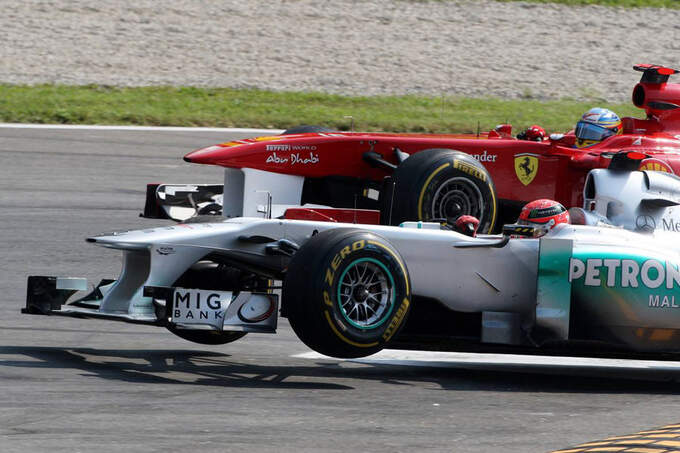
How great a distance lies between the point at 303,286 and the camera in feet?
22.8

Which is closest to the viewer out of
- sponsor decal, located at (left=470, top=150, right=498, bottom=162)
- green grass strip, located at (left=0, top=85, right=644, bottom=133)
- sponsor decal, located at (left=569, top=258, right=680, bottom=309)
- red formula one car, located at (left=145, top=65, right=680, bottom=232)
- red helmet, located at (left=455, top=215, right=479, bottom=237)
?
sponsor decal, located at (left=569, top=258, right=680, bottom=309)

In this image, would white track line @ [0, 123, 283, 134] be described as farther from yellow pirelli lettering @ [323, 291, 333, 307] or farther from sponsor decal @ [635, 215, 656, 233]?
yellow pirelli lettering @ [323, 291, 333, 307]

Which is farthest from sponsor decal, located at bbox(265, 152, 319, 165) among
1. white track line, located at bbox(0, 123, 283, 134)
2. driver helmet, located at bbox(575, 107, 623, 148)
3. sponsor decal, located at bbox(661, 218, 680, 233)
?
white track line, located at bbox(0, 123, 283, 134)

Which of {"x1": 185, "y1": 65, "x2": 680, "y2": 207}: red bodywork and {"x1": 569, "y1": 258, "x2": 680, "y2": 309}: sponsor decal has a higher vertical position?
{"x1": 185, "y1": 65, "x2": 680, "y2": 207}: red bodywork

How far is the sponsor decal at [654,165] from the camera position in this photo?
9.64 metres

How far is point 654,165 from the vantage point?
381 inches

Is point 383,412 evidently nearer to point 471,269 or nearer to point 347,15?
point 471,269

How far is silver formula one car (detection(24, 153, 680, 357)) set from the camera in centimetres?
718

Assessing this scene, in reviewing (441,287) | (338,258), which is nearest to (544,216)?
(441,287)

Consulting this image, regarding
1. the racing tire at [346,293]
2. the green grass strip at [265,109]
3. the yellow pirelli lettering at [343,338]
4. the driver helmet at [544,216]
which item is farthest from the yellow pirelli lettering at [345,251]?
the green grass strip at [265,109]

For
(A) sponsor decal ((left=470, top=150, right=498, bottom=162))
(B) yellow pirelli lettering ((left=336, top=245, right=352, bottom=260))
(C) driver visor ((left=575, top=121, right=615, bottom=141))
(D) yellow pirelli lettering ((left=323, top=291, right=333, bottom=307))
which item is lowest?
(D) yellow pirelli lettering ((left=323, top=291, right=333, bottom=307))

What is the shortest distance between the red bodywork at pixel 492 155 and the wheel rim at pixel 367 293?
277 cm

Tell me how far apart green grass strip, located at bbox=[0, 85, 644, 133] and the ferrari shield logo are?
8.09 metres

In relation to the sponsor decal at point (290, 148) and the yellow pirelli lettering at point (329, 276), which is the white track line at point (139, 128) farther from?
the yellow pirelli lettering at point (329, 276)
